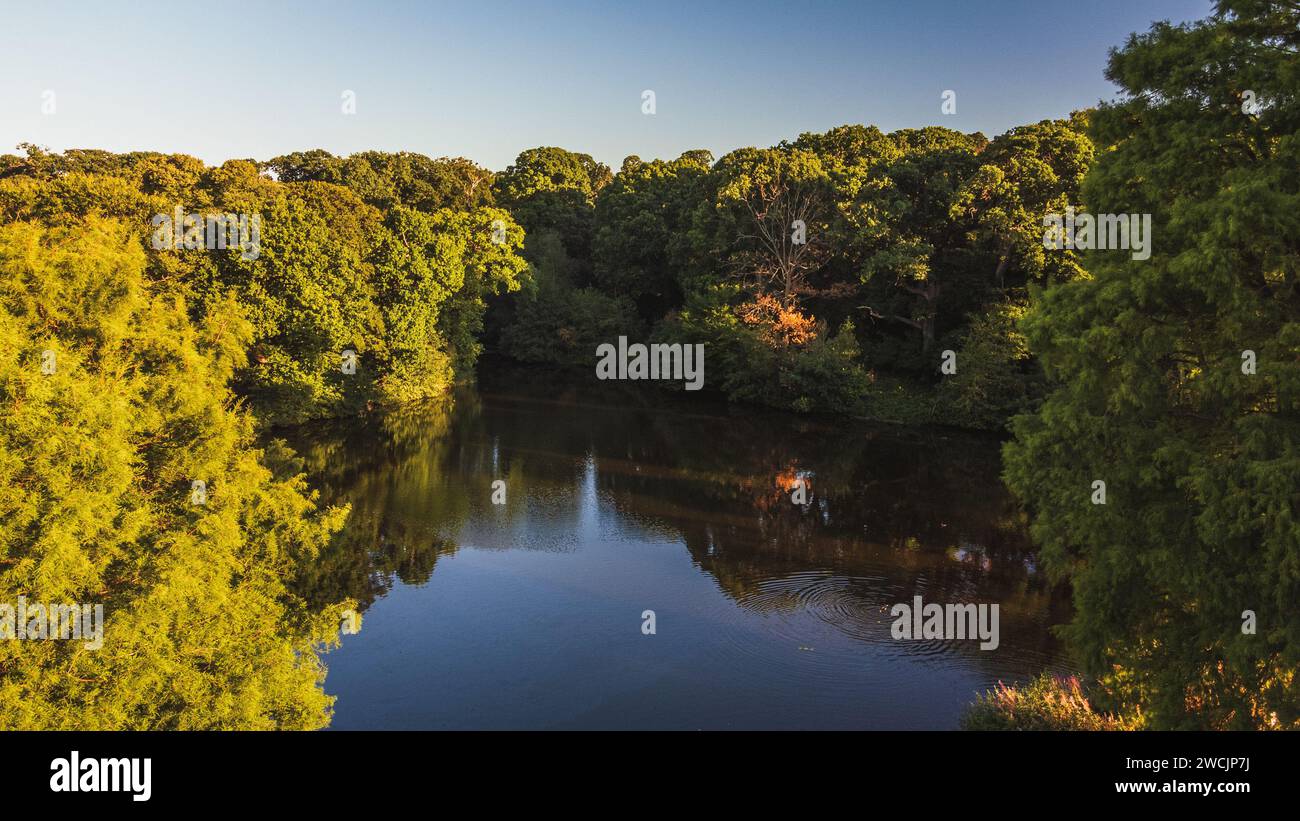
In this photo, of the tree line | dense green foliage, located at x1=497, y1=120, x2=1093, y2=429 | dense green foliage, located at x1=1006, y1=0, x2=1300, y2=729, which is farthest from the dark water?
dense green foliage, located at x1=1006, y1=0, x2=1300, y2=729

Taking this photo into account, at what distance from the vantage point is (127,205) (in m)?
35.0

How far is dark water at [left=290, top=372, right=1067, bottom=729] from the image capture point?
17656mm

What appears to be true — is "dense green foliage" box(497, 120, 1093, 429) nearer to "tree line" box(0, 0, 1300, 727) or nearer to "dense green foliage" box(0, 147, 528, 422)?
"dense green foliage" box(0, 147, 528, 422)

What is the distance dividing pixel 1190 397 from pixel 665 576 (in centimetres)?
1422

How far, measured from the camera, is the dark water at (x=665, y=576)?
17.7 meters

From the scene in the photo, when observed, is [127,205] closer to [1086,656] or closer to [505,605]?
[505,605]

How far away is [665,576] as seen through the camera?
80.8 ft

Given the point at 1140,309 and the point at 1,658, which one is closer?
the point at 1,658

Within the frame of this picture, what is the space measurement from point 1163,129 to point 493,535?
21.1m

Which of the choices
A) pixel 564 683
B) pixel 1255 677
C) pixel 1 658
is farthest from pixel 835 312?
pixel 1 658

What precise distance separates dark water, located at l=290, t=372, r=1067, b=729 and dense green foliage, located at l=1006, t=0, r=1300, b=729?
4.98m

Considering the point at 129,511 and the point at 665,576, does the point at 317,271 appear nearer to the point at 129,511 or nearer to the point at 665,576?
the point at 665,576
